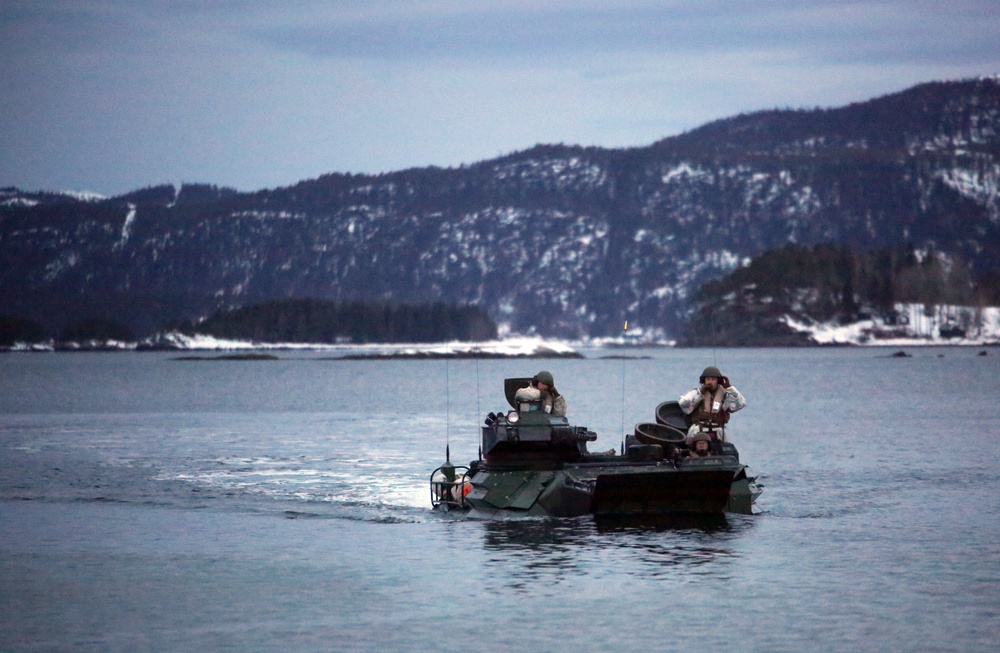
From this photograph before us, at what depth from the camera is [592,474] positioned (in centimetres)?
3284

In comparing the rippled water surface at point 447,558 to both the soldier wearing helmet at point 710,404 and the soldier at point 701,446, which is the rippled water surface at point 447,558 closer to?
the soldier at point 701,446

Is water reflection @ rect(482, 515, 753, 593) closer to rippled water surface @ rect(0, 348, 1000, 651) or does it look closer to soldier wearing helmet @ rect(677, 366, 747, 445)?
rippled water surface @ rect(0, 348, 1000, 651)

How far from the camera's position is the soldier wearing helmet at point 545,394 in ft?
110

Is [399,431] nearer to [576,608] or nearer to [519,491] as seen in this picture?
[519,491]

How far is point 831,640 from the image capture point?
66.8 feet

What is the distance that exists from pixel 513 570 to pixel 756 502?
13.3 m

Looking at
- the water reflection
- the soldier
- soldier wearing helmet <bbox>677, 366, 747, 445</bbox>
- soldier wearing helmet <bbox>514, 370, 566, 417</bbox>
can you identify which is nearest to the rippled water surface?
the water reflection

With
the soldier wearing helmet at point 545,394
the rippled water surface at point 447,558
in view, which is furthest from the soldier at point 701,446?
the soldier wearing helmet at point 545,394

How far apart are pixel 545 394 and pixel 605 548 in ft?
19.2

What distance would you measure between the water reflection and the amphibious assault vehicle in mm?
340

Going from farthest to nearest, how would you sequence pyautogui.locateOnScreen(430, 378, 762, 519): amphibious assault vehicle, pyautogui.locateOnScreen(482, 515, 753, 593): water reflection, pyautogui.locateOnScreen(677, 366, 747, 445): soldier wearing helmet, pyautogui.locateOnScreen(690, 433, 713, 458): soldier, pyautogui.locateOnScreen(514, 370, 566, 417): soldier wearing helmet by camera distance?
pyautogui.locateOnScreen(514, 370, 566, 417): soldier wearing helmet, pyautogui.locateOnScreen(677, 366, 747, 445): soldier wearing helmet, pyautogui.locateOnScreen(690, 433, 713, 458): soldier, pyautogui.locateOnScreen(430, 378, 762, 519): amphibious assault vehicle, pyautogui.locateOnScreen(482, 515, 753, 593): water reflection

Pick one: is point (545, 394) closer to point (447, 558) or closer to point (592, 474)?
point (592, 474)

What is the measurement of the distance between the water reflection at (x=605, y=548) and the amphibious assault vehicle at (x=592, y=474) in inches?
13.4

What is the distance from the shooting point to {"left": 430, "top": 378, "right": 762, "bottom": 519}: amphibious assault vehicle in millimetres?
31344
